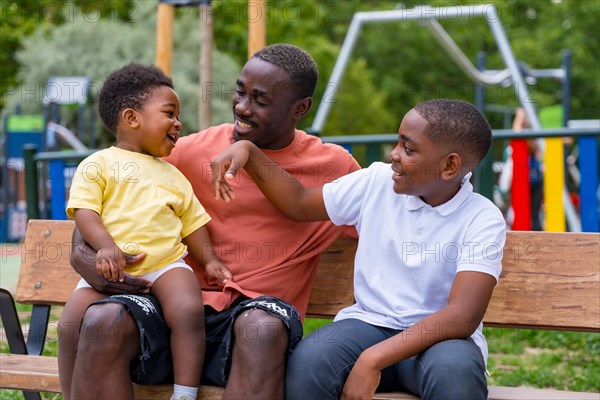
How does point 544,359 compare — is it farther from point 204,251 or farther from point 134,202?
point 134,202

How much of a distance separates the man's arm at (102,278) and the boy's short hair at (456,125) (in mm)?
985

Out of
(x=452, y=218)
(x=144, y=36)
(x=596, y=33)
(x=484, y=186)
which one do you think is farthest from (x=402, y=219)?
(x=596, y=33)

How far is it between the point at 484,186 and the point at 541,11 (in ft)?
103

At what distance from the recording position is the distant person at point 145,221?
9.18ft

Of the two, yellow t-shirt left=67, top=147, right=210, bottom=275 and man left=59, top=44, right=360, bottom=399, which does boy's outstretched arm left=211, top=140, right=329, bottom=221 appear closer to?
man left=59, top=44, right=360, bottom=399

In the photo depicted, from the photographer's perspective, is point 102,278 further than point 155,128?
No

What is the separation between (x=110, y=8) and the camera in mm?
22453

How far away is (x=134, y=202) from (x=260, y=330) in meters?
0.63

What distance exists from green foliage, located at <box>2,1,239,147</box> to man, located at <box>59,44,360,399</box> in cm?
1745

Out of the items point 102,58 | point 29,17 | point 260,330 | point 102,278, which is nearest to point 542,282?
point 260,330

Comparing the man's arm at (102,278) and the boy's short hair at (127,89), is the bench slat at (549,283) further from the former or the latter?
the boy's short hair at (127,89)

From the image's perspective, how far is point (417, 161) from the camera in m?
2.85

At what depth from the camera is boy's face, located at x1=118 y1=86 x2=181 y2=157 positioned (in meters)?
3.04

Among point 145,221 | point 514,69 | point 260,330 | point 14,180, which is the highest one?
point 514,69
